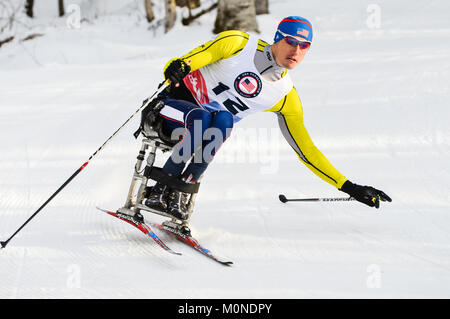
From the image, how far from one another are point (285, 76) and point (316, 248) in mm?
1047

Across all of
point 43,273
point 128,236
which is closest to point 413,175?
point 128,236

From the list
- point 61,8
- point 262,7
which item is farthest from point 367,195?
point 61,8

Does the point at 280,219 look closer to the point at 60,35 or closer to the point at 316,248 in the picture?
the point at 316,248

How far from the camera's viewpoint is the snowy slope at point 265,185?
9.25ft

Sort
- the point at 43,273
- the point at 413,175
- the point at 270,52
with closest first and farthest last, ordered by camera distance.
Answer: the point at 43,273
the point at 270,52
the point at 413,175

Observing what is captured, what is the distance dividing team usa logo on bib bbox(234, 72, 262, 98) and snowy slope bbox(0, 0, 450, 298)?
94 cm

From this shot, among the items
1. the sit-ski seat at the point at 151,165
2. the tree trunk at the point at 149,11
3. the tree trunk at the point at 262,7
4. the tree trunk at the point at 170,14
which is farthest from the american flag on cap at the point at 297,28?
the tree trunk at the point at 149,11

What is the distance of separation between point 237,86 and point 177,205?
776 millimetres

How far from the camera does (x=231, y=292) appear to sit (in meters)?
2.69

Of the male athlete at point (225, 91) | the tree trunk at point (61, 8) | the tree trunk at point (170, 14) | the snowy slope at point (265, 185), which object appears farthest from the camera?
the tree trunk at point (61, 8)

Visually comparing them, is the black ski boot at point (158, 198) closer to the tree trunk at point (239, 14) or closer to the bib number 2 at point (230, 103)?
the bib number 2 at point (230, 103)

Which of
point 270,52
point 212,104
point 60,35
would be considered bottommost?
point 60,35

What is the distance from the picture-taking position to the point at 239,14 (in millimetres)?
8828

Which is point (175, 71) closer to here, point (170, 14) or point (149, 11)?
point (170, 14)
